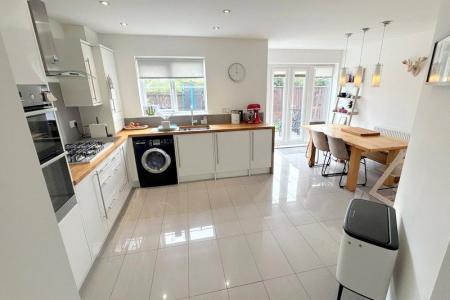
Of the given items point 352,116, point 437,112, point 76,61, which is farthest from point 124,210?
point 352,116

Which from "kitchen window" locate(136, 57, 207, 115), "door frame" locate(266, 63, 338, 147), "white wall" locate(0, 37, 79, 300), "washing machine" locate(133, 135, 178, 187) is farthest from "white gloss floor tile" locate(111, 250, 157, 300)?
"door frame" locate(266, 63, 338, 147)

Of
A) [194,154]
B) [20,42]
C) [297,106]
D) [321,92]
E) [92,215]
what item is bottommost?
[92,215]

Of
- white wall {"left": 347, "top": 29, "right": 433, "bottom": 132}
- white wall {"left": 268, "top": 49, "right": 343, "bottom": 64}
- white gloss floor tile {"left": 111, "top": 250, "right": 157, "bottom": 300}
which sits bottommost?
white gloss floor tile {"left": 111, "top": 250, "right": 157, "bottom": 300}

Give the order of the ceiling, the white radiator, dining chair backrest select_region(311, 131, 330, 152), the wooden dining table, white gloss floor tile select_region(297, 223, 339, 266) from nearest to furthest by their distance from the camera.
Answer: white gloss floor tile select_region(297, 223, 339, 266) → the ceiling → the wooden dining table → dining chair backrest select_region(311, 131, 330, 152) → the white radiator

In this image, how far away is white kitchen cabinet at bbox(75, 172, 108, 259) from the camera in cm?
180

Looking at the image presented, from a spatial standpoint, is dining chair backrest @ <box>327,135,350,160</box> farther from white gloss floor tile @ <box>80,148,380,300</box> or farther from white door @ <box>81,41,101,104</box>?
white door @ <box>81,41,101,104</box>

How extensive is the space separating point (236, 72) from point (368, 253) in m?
3.40

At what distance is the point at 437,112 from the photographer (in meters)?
1.12

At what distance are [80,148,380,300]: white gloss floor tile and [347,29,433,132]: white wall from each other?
6.61ft

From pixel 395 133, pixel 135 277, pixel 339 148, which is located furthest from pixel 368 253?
pixel 395 133

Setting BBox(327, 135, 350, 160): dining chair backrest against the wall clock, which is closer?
BBox(327, 135, 350, 160): dining chair backrest

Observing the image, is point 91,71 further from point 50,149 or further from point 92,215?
point 92,215

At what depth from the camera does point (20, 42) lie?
1126mm

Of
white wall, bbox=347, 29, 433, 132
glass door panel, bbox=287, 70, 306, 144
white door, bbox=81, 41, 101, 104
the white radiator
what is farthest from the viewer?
glass door panel, bbox=287, 70, 306, 144
